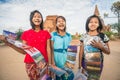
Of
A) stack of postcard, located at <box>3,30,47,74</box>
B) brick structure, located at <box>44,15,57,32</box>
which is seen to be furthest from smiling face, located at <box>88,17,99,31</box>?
stack of postcard, located at <box>3,30,47,74</box>

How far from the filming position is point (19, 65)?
161 inches

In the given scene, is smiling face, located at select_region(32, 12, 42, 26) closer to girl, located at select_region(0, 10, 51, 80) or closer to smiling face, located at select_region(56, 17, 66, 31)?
girl, located at select_region(0, 10, 51, 80)

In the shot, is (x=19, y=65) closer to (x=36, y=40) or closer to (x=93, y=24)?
(x=36, y=40)

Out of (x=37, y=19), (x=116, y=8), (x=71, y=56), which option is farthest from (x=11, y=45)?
(x=116, y=8)

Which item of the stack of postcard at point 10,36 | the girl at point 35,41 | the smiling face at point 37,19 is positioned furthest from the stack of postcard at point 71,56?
the stack of postcard at point 10,36

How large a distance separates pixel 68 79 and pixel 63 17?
90cm

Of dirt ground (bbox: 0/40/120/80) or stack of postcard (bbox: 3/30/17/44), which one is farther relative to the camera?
dirt ground (bbox: 0/40/120/80)

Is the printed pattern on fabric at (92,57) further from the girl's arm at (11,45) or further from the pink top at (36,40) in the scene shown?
the girl's arm at (11,45)

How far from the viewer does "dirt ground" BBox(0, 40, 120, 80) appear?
4.10 meters

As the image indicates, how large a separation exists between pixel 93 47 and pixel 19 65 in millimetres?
1108

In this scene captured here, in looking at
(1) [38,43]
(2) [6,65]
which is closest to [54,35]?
(1) [38,43]

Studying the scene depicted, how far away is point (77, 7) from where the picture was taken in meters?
4.23

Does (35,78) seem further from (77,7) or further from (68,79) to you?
(77,7)

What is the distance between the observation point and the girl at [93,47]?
400 centimetres
